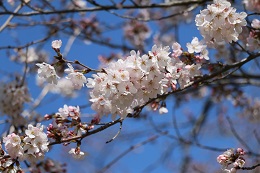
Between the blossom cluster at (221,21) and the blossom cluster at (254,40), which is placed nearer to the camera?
the blossom cluster at (221,21)

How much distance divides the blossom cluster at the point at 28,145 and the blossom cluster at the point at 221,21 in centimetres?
103

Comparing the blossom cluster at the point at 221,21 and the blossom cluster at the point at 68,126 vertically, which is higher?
the blossom cluster at the point at 221,21

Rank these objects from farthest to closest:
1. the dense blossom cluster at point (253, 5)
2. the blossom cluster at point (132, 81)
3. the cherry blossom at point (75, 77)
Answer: the dense blossom cluster at point (253, 5)
the cherry blossom at point (75, 77)
the blossom cluster at point (132, 81)

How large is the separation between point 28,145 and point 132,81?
2.02 ft

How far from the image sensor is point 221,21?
2.14 metres

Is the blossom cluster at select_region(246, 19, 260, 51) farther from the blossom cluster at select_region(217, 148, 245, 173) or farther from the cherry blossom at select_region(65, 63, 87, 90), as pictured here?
the cherry blossom at select_region(65, 63, 87, 90)

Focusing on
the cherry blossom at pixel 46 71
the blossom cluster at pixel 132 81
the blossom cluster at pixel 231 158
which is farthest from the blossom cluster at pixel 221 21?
the cherry blossom at pixel 46 71

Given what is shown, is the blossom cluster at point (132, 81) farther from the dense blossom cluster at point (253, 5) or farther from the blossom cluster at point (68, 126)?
the dense blossom cluster at point (253, 5)

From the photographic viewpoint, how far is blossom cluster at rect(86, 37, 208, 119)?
200 centimetres

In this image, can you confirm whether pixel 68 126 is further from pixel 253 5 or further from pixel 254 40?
pixel 253 5

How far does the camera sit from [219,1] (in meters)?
2.17

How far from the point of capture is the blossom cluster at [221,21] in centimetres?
213

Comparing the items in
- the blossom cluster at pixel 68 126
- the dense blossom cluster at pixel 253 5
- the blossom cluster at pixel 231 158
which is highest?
the dense blossom cluster at pixel 253 5

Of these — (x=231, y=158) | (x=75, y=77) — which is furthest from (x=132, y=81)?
(x=231, y=158)
